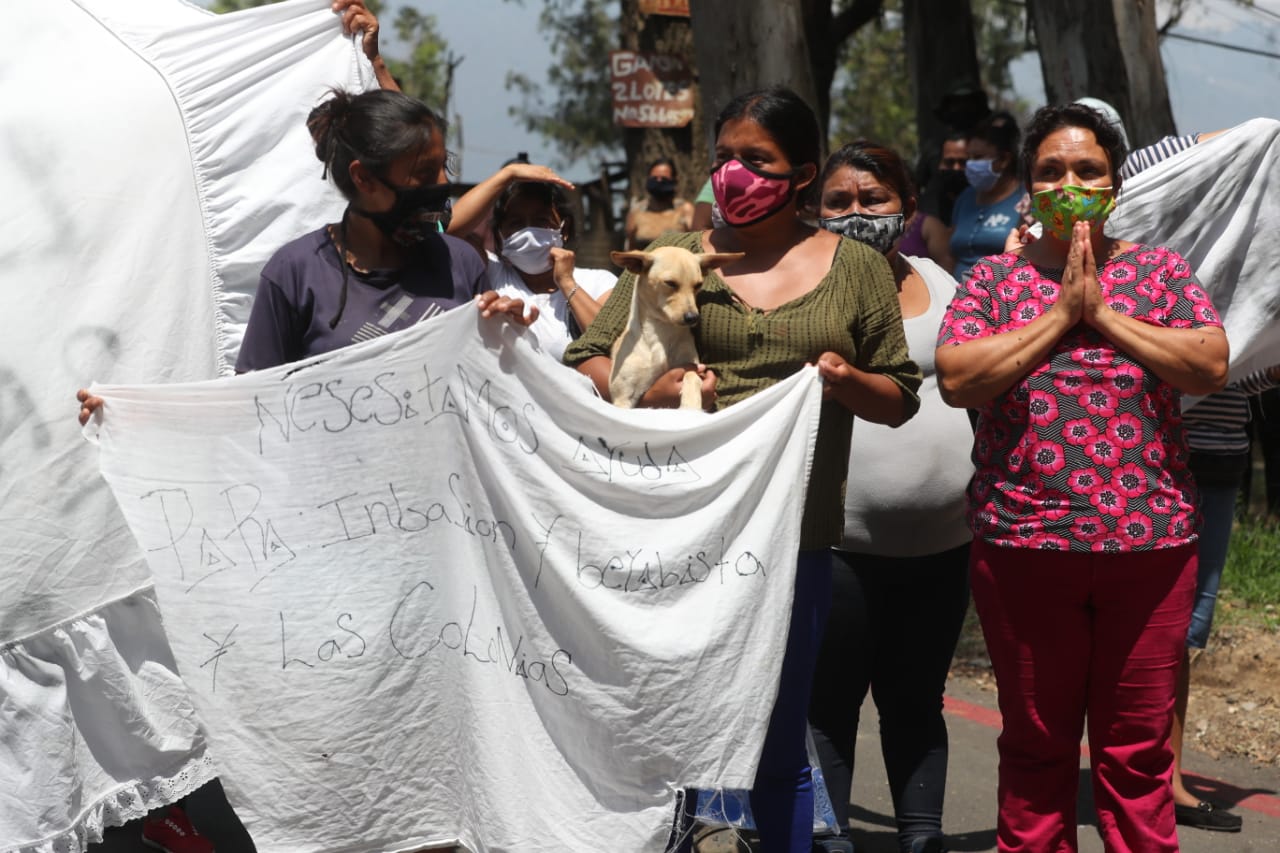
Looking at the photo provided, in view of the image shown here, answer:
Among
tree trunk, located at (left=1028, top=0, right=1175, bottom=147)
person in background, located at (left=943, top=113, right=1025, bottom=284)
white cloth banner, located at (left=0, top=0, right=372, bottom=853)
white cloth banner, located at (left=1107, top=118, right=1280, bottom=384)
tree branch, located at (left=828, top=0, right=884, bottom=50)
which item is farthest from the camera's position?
tree branch, located at (left=828, top=0, right=884, bottom=50)

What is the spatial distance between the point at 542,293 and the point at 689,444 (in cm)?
171

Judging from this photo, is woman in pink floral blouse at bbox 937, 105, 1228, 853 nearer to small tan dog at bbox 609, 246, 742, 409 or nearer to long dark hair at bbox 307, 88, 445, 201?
small tan dog at bbox 609, 246, 742, 409

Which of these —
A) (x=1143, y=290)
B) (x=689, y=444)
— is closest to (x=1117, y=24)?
(x=1143, y=290)

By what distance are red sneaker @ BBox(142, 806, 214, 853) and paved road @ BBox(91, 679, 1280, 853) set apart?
13 centimetres

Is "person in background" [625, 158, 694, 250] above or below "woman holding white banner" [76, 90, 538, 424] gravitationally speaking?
below

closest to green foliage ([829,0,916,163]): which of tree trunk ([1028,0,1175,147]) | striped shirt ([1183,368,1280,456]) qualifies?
tree trunk ([1028,0,1175,147])

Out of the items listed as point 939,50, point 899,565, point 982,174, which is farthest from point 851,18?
point 899,565

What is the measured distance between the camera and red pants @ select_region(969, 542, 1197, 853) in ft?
11.8

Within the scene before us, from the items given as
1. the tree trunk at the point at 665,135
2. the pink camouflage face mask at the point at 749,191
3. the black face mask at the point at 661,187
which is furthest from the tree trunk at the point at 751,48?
the tree trunk at the point at 665,135

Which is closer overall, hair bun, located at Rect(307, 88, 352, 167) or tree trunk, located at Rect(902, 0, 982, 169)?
hair bun, located at Rect(307, 88, 352, 167)

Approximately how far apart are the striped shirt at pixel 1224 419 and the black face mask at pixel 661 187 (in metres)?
8.59

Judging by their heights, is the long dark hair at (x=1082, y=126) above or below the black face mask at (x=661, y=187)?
above

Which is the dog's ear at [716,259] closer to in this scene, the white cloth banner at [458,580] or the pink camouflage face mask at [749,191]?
the pink camouflage face mask at [749,191]

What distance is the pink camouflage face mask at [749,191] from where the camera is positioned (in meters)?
3.67
